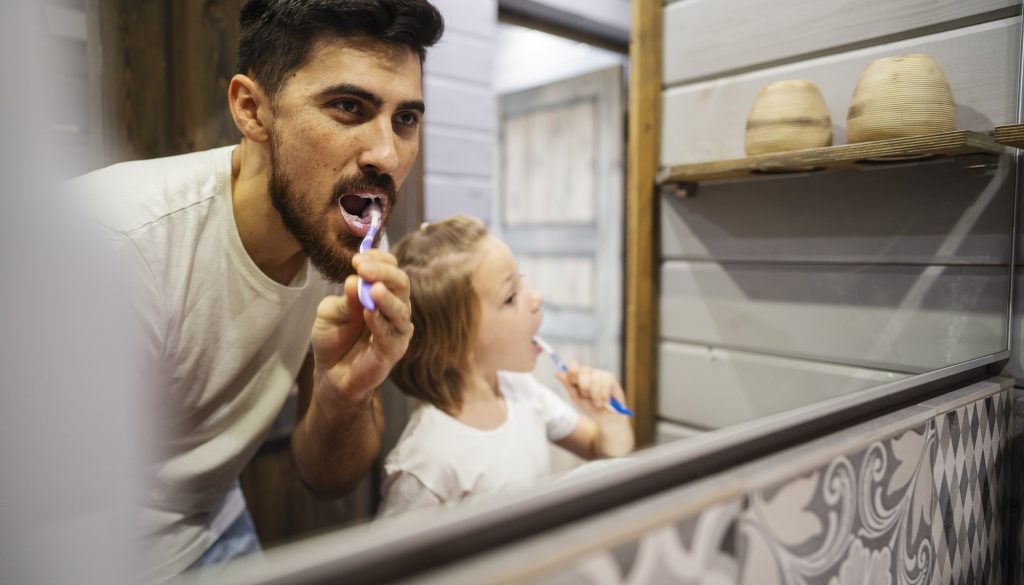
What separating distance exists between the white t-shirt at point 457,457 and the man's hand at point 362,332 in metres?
0.16

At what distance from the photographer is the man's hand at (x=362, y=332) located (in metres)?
0.54

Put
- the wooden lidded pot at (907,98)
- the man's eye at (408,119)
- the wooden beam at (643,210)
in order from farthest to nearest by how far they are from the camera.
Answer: the wooden beam at (643,210), the wooden lidded pot at (907,98), the man's eye at (408,119)

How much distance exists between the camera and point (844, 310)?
932 millimetres

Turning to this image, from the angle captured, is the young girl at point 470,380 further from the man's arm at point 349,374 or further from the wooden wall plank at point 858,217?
the wooden wall plank at point 858,217

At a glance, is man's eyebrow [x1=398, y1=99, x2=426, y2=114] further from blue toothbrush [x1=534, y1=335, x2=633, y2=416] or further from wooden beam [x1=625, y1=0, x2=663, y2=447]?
wooden beam [x1=625, y1=0, x2=663, y2=447]

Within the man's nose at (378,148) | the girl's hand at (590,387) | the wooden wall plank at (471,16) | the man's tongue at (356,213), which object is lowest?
the girl's hand at (590,387)

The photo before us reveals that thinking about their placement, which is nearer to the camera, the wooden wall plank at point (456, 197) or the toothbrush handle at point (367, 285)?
the toothbrush handle at point (367, 285)

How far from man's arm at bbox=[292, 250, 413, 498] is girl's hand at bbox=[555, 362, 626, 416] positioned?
0.33 meters

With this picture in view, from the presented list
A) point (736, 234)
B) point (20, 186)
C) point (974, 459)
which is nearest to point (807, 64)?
point (736, 234)

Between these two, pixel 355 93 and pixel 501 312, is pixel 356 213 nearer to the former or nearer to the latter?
pixel 355 93

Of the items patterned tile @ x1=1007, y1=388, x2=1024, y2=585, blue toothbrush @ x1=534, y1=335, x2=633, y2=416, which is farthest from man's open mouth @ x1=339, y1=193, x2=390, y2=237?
patterned tile @ x1=1007, y1=388, x2=1024, y2=585

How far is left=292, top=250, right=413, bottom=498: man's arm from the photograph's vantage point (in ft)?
1.79

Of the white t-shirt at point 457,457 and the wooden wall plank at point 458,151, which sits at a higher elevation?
the wooden wall plank at point 458,151

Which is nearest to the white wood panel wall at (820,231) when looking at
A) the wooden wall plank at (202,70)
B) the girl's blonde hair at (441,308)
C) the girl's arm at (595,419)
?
the girl's arm at (595,419)
